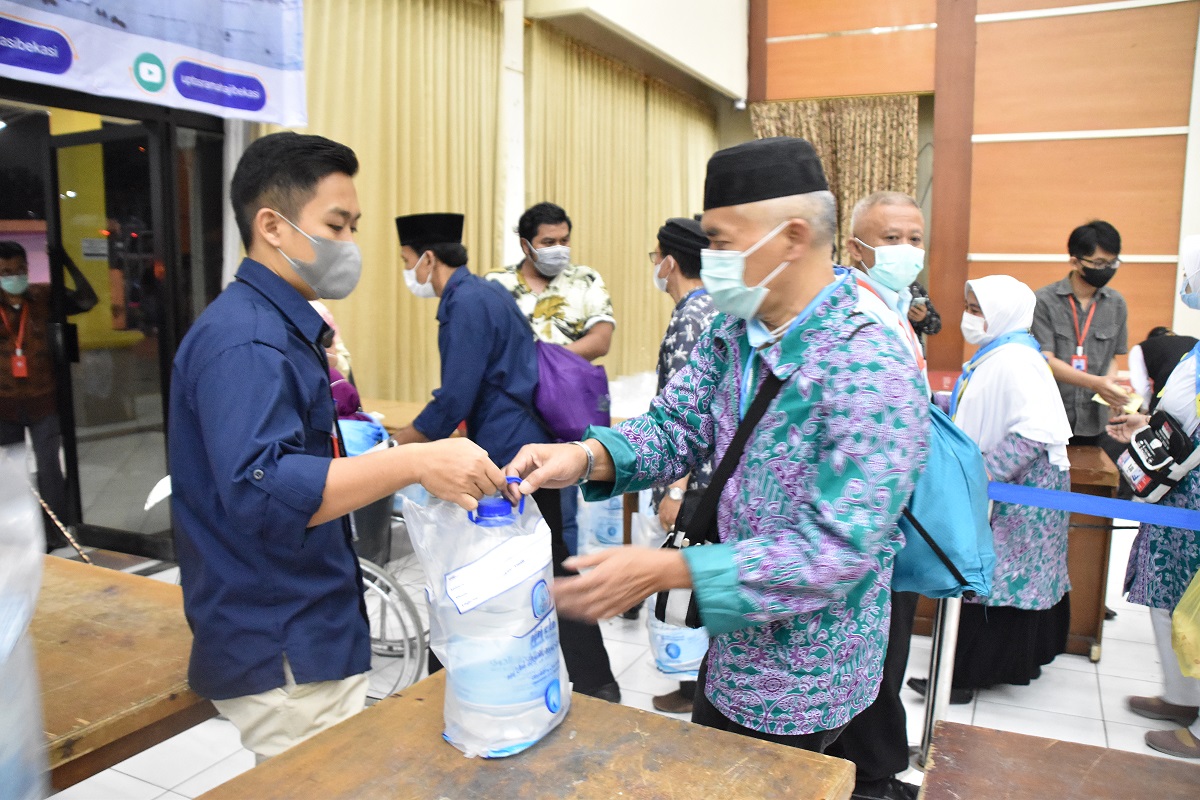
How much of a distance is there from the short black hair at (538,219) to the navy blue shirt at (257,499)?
2388mm

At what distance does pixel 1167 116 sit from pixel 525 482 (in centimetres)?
737

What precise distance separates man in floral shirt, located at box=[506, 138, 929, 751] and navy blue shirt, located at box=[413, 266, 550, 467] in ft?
4.46

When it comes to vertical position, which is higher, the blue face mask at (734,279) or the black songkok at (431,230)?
the black songkok at (431,230)

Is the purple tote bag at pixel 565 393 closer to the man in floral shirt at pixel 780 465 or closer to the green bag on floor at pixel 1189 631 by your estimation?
the man in floral shirt at pixel 780 465

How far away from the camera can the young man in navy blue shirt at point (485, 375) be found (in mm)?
2715

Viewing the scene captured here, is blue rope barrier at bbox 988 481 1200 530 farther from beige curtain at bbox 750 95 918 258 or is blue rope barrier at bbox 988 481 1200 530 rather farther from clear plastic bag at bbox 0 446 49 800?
beige curtain at bbox 750 95 918 258

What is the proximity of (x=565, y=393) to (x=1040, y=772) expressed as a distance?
69.5 inches

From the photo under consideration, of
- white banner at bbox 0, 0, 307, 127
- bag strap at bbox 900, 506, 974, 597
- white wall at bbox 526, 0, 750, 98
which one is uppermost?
white wall at bbox 526, 0, 750, 98

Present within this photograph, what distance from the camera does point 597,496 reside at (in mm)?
1436

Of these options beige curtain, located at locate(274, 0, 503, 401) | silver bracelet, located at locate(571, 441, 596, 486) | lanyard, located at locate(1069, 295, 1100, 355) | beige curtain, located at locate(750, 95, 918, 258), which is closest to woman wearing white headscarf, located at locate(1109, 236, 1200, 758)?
lanyard, located at locate(1069, 295, 1100, 355)

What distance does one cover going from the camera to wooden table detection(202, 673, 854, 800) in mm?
1073

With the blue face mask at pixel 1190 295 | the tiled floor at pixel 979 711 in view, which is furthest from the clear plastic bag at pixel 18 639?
the blue face mask at pixel 1190 295

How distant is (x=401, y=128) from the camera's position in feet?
16.4

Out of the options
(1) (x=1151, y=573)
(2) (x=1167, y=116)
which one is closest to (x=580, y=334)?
(1) (x=1151, y=573)
